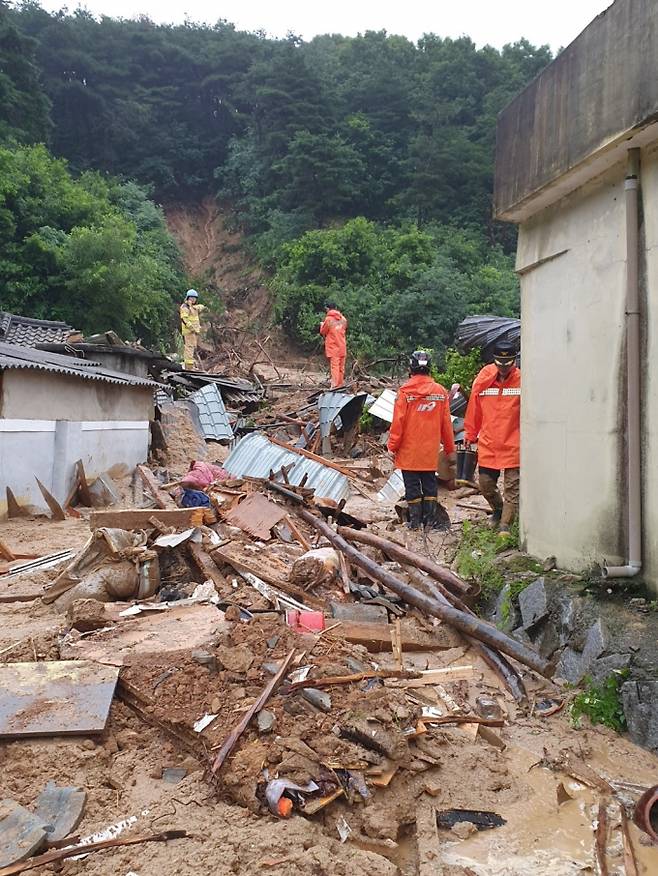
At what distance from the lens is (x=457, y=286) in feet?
82.1

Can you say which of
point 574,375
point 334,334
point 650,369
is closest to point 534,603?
point 574,375

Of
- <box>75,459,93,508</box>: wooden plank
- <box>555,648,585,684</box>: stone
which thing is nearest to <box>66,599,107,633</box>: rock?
<box>555,648,585,684</box>: stone

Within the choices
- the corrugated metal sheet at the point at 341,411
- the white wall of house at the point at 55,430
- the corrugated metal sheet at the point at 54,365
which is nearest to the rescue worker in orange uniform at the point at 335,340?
the corrugated metal sheet at the point at 341,411

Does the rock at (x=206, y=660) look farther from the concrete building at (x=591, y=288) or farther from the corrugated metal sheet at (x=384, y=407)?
the corrugated metal sheet at (x=384, y=407)

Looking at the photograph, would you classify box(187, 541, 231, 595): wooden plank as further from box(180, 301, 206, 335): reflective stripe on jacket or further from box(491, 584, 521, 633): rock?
box(180, 301, 206, 335): reflective stripe on jacket

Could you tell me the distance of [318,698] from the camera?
3.75 metres

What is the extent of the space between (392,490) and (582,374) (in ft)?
19.7

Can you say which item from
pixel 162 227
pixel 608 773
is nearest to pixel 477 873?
pixel 608 773

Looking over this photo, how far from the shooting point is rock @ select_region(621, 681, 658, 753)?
3.52 m

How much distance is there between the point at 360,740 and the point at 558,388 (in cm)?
313

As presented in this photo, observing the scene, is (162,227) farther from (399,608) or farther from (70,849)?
(70,849)

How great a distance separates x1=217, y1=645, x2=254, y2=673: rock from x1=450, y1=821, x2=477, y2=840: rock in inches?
63.4

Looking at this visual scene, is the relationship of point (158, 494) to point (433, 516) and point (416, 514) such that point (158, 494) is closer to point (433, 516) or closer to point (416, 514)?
point (416, 514)

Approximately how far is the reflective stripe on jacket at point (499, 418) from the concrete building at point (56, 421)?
8.22 m
